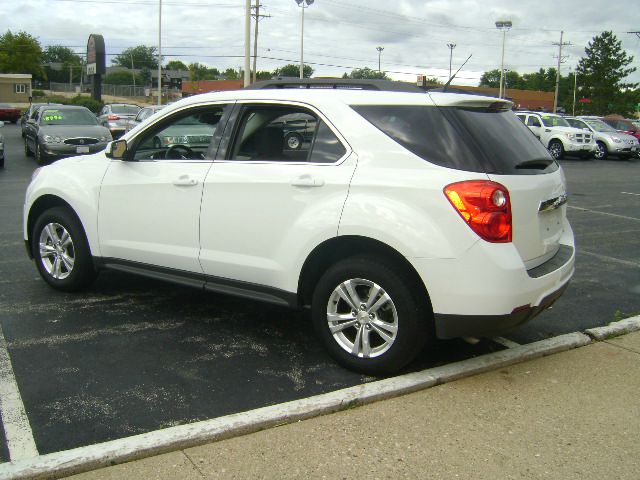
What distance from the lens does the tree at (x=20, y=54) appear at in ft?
308

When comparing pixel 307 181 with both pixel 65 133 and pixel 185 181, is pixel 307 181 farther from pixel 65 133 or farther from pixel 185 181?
pixel 65 133

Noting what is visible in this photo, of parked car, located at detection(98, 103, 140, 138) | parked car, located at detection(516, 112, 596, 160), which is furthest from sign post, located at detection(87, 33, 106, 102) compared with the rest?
parked car, located at detection(516, 112, 596, 160)

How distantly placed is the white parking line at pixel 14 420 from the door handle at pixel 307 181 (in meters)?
2.10

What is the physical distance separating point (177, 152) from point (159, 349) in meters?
1.64

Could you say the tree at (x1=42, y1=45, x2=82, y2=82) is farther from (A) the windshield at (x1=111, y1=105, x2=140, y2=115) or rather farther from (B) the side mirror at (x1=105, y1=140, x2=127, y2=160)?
(B) the side mirror at (x1=105, y1=140, x2=127, y2=160)

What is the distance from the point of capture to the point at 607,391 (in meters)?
4.15

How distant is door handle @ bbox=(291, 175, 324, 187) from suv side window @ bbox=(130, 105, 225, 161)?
1042 millimetres

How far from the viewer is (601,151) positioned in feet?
95.0

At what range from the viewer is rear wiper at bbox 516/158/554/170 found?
13.9 feet

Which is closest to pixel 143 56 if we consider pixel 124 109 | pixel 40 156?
pixel 124 109

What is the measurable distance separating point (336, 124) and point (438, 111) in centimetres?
66

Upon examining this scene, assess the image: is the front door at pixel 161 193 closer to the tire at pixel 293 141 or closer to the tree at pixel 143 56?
the tire at pixel 293 141

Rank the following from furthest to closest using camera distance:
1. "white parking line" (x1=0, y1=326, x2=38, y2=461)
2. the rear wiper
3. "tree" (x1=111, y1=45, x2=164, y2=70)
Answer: "tree" (x1=111, y1=45, x2=164, y2=70)
the rear wiper
"white parking line" (x1=0, y1=326, x2=38, y2=461)

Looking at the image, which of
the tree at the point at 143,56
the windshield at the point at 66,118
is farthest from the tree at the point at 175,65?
the windshield at the point at 66,118
